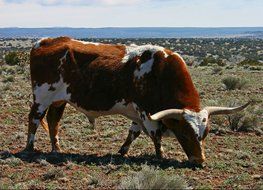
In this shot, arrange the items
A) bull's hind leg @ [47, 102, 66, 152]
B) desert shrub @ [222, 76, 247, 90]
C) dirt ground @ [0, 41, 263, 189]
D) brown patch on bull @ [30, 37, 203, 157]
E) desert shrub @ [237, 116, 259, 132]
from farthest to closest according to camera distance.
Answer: desert shrub @ [222, 76, 247, 90] → desert shrub @ [237, 116, 259, 132] → bull's hind leg @ [47, 102, 66, 152] → brown patch on bull @ [30, 37, 203, 157] → dirt ground @ [0, 41, 263, 189]

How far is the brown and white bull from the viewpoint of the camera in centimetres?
932

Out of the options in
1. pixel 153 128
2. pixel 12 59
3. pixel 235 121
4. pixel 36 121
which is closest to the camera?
pixel 153 128

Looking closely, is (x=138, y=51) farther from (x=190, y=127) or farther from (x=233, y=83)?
(x=233, y=83)

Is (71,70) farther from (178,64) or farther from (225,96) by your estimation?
(225,96)

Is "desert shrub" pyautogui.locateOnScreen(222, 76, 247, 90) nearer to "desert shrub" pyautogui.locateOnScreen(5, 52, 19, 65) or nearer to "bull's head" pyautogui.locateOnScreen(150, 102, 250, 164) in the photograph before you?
"bull's head" pyautogui.locateOnScreen(150, 102, 250, 164)

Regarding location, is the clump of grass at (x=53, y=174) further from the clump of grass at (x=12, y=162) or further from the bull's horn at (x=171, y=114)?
the bull's horn at (x=171, y=114)

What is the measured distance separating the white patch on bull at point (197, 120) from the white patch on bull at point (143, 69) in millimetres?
1264

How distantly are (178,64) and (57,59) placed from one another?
265cm

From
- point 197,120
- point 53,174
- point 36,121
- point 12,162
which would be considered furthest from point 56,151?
point 197,120

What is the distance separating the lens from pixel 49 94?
1081 centimetres

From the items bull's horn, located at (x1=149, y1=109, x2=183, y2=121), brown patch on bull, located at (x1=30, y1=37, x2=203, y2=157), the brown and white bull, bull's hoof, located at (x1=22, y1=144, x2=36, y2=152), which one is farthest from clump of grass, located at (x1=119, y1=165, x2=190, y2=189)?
bull's hoof, located at (x1=22, y1=144, x2=36, y2=152)

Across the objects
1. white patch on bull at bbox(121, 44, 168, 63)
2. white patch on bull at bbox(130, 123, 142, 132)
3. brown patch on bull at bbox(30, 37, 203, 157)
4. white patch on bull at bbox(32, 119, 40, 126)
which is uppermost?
white patch on bull at bbox(121, 44, 168, 63)

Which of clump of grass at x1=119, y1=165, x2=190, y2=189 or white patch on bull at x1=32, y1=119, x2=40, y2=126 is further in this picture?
white patch on bull at x1=32, y1=119, x2=40, y2=126

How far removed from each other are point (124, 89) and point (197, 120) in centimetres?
174
